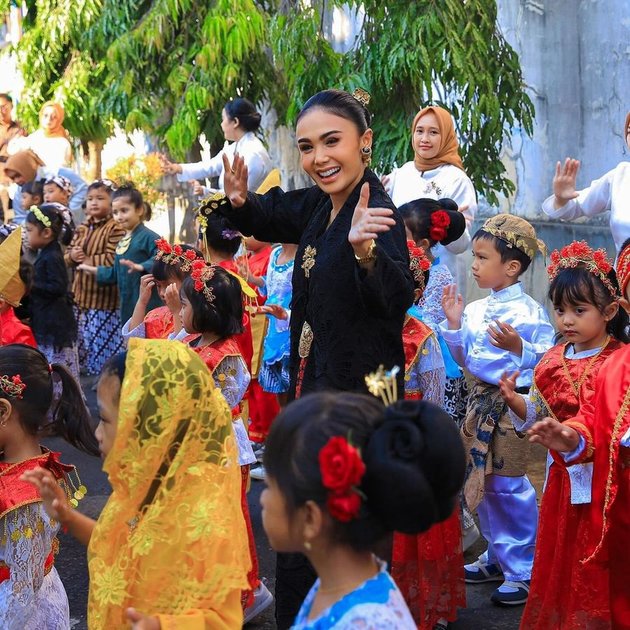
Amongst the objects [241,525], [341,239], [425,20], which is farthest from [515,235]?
[425,20]

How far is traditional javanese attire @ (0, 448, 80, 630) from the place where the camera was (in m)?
3.20

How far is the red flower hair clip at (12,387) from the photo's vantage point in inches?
135

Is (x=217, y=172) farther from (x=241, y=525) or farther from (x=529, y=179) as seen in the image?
(x=241, y=525)

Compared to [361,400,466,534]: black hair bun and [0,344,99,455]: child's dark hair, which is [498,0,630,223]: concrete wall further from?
[361,400,466,534]: black hair bun

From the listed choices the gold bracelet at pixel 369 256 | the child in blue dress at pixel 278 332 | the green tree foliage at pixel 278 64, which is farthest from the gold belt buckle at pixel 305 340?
the green tree foliage at pixel 278 64

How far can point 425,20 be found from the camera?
6887 mm

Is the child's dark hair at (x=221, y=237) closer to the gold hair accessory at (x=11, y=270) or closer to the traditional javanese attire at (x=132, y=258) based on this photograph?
the gold hair accessory at (x=11, y=270)

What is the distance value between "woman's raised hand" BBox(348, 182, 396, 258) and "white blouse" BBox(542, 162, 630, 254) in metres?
2.27

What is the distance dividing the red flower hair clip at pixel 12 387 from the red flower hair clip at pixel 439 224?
6.35 ft

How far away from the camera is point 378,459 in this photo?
2002 millimetres

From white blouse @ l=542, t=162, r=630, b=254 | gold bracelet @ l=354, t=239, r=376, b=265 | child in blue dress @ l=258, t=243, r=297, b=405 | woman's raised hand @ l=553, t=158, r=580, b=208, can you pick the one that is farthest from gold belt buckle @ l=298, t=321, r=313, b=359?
child in blue dress @ l=258, t=243, r=297, b=405

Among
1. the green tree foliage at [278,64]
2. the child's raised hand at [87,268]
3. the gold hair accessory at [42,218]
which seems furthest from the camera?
the child's raised hand at [87,268]

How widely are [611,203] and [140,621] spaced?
3413mm

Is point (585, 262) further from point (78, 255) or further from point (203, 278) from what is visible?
point (78, 255)
